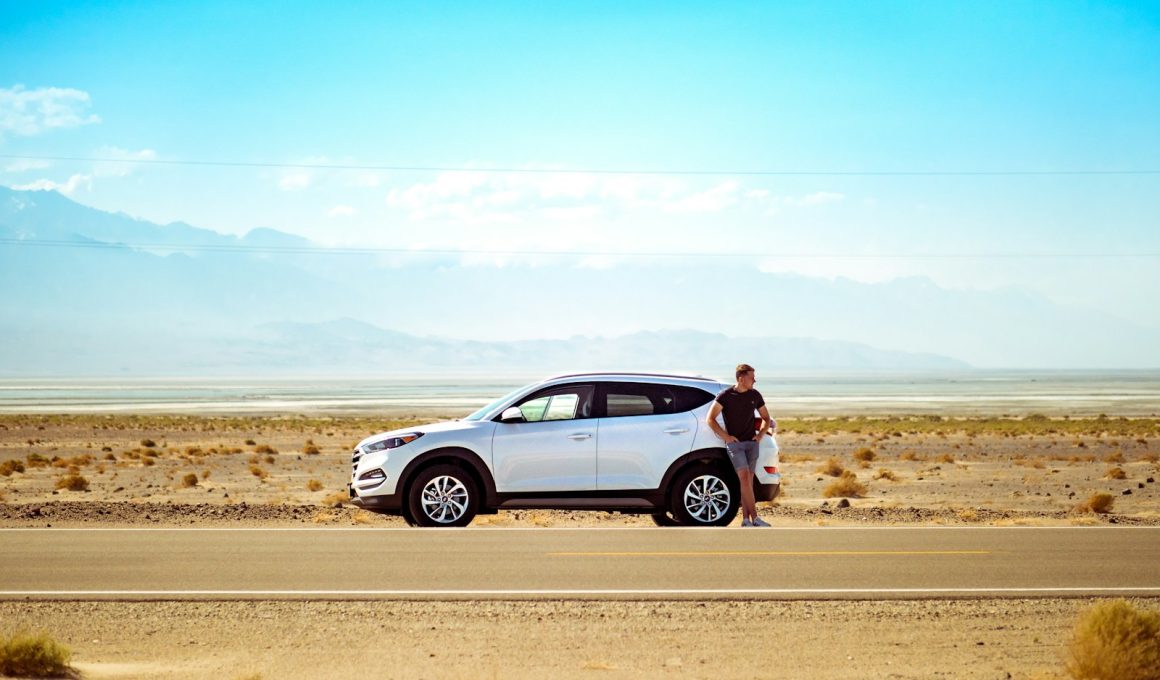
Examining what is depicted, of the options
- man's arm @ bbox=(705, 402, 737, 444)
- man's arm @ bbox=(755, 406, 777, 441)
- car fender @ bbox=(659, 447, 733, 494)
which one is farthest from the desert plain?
man's arm @ bbox=(705, 402, 737, 444)

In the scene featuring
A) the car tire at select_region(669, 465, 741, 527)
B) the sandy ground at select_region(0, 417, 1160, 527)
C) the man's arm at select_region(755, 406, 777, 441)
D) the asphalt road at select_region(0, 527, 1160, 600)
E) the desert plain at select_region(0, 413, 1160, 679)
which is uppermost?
the man's arm at select_region(755, 406, 777, 441)

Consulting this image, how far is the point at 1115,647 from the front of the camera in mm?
8273

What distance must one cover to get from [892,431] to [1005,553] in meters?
46.0

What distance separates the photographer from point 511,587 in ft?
38.3

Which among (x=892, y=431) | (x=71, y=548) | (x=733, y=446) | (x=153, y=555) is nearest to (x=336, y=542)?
(x=153, y=555)

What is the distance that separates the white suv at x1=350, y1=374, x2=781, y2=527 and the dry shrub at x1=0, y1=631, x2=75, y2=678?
682 cm

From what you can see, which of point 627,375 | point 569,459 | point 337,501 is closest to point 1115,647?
point 569,459

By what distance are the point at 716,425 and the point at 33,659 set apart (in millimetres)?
8794

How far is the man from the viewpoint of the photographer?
15211 millimetres

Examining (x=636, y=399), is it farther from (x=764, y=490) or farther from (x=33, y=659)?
(x=33, y=659)

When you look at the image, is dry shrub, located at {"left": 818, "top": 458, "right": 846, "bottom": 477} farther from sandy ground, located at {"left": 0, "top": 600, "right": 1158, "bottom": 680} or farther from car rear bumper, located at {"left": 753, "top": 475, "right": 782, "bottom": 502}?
sandy ground, located at {"left": 0, "top": 600, "right": 1158, "bottom": 680}

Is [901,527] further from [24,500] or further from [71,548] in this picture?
[24,500]

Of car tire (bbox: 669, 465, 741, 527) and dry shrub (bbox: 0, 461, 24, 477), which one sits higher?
car tire (bbox: 669, 465, 741, 527)

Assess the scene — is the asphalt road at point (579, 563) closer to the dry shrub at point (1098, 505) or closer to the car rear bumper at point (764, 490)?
the car rear bumper at point (764, 490)
